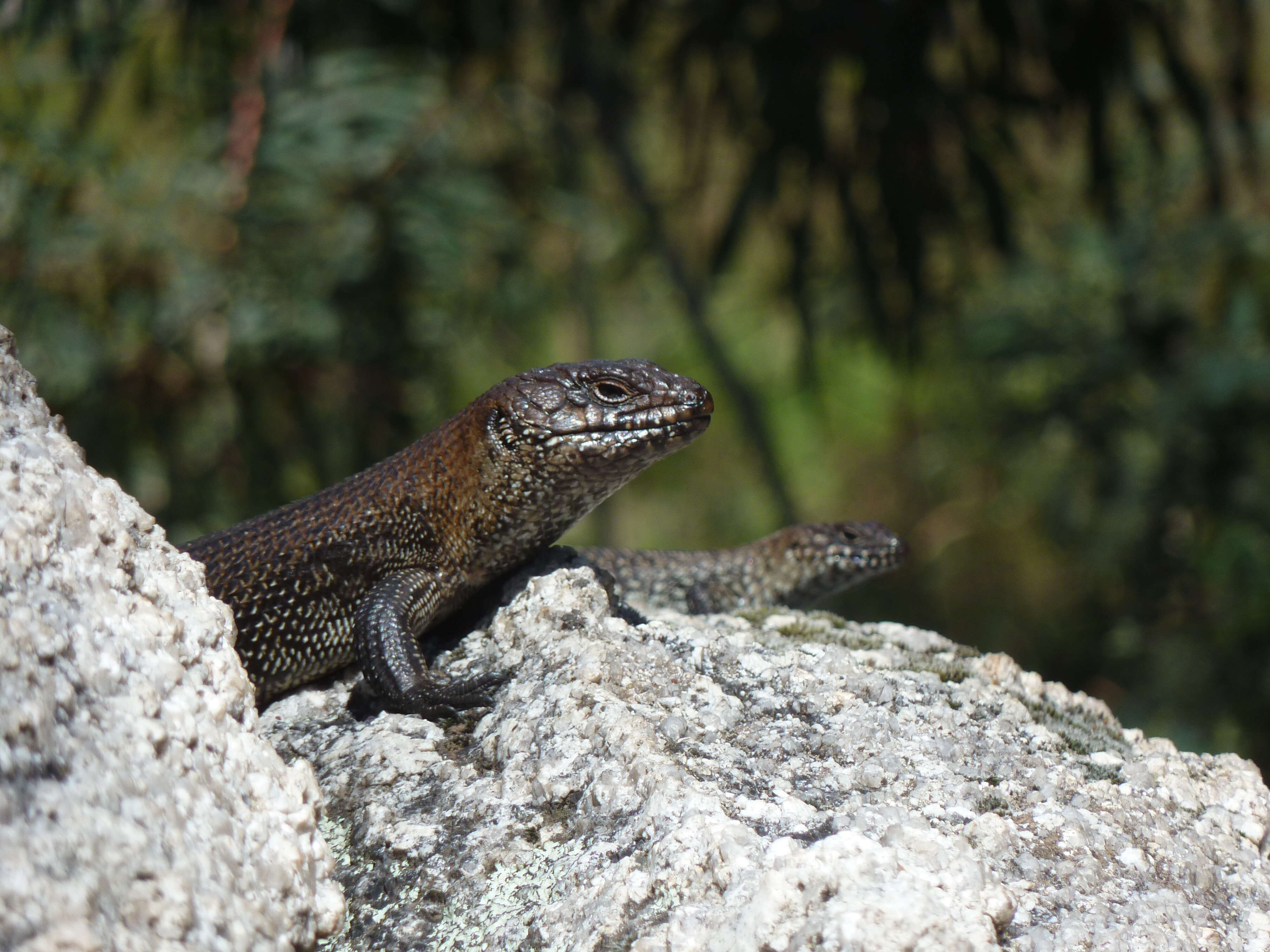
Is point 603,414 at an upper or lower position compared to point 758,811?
upper

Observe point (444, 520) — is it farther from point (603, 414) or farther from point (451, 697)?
point (451, 697)

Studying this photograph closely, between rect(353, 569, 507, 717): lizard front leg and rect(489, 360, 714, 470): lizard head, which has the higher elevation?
rect(489, 360, 714, 470): lizard head

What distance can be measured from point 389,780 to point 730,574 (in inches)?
112

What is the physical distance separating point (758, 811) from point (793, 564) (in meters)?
3.09

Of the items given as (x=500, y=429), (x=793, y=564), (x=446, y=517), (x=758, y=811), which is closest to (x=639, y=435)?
(x=500, y=429)

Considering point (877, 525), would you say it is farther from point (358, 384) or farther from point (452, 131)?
point (452, 131)

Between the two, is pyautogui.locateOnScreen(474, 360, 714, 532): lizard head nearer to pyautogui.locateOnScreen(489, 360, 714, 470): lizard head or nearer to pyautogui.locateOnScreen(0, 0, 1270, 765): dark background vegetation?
pyautogui.locateOnScreen(489, 360, 714, 470): lizard head

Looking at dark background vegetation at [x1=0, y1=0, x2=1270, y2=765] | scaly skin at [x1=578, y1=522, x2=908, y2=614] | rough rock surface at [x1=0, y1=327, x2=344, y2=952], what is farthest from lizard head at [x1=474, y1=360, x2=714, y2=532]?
dark background vegetation at [x1=0, y1=0, x2=1270, y2=765]

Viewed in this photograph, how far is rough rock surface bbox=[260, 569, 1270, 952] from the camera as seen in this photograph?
1.71 metres

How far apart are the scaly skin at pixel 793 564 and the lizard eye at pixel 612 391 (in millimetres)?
1896

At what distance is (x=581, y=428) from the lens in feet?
9.18

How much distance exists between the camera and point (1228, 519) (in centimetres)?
599

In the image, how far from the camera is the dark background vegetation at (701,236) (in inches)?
218

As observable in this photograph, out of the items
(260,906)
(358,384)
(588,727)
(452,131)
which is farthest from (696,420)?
(452,131)
